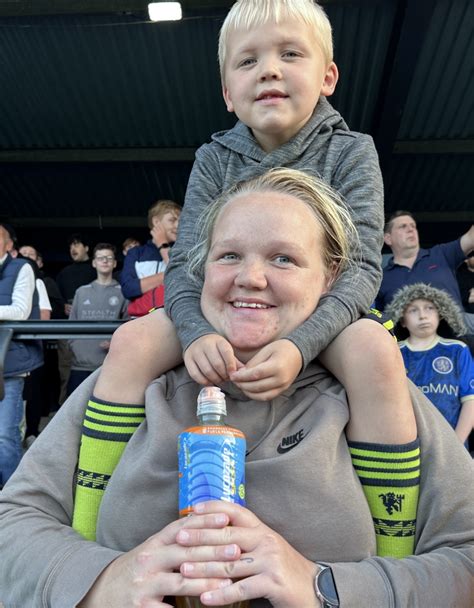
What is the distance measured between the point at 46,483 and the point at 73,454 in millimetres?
67

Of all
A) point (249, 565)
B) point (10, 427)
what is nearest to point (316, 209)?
point (249, 565)

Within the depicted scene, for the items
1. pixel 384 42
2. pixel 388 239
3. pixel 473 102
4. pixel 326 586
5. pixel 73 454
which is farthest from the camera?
pixel 473 102

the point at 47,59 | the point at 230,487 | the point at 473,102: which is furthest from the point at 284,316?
the point at 473,102

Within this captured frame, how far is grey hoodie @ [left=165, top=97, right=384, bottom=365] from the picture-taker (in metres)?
1.18

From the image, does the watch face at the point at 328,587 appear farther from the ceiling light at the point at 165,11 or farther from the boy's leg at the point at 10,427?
the ceiling light at the point at 165,11

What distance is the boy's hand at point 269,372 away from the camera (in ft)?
3.31

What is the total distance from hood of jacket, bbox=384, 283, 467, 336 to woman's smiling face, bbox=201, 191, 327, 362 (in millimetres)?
2530

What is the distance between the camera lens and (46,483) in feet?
3.60

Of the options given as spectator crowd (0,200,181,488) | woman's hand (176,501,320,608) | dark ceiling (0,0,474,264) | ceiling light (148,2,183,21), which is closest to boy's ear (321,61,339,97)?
woman's hand (176,501,320,608)

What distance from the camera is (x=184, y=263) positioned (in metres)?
1.44

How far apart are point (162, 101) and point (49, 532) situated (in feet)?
20.4

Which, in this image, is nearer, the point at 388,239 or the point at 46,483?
the point at 46,483

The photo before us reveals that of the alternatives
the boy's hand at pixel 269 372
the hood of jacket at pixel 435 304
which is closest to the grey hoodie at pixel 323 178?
the boy's hand at pixel 269 372

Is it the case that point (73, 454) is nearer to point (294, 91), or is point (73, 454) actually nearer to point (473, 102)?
point (294, 91)
